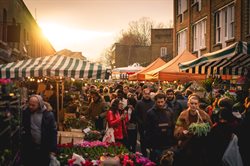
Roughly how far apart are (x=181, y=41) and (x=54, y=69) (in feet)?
71.6

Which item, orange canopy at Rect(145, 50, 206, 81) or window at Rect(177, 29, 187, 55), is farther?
window at Rect(177, 29, 187, 55)

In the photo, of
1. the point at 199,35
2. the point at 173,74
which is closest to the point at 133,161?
the point at 173,74

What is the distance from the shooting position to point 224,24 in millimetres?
21109

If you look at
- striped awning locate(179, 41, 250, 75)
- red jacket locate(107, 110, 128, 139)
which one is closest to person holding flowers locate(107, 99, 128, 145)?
red jacket locate(107, 110, 128, 139)

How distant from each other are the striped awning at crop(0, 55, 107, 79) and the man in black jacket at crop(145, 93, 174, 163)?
244 centimetres

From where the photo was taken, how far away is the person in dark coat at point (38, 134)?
7.09 meters

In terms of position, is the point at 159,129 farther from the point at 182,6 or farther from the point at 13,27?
the point at 182,6

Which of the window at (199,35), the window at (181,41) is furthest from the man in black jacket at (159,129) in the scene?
the window at (181,41)

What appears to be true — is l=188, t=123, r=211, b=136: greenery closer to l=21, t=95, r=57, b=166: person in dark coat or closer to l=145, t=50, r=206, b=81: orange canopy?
l=21, t=95, r=57, b=166: person in dark coat

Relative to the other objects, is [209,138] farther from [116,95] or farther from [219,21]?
[219,21]

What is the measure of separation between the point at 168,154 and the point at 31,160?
2.54 m

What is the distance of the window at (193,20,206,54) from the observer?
81.6 feet

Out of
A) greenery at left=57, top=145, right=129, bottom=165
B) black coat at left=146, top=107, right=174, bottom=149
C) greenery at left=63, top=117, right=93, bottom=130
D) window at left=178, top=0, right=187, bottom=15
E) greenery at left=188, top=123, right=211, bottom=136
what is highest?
window at left=178, top=0, right=187, bottom=15

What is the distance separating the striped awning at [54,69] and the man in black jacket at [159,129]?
244 centimetres
